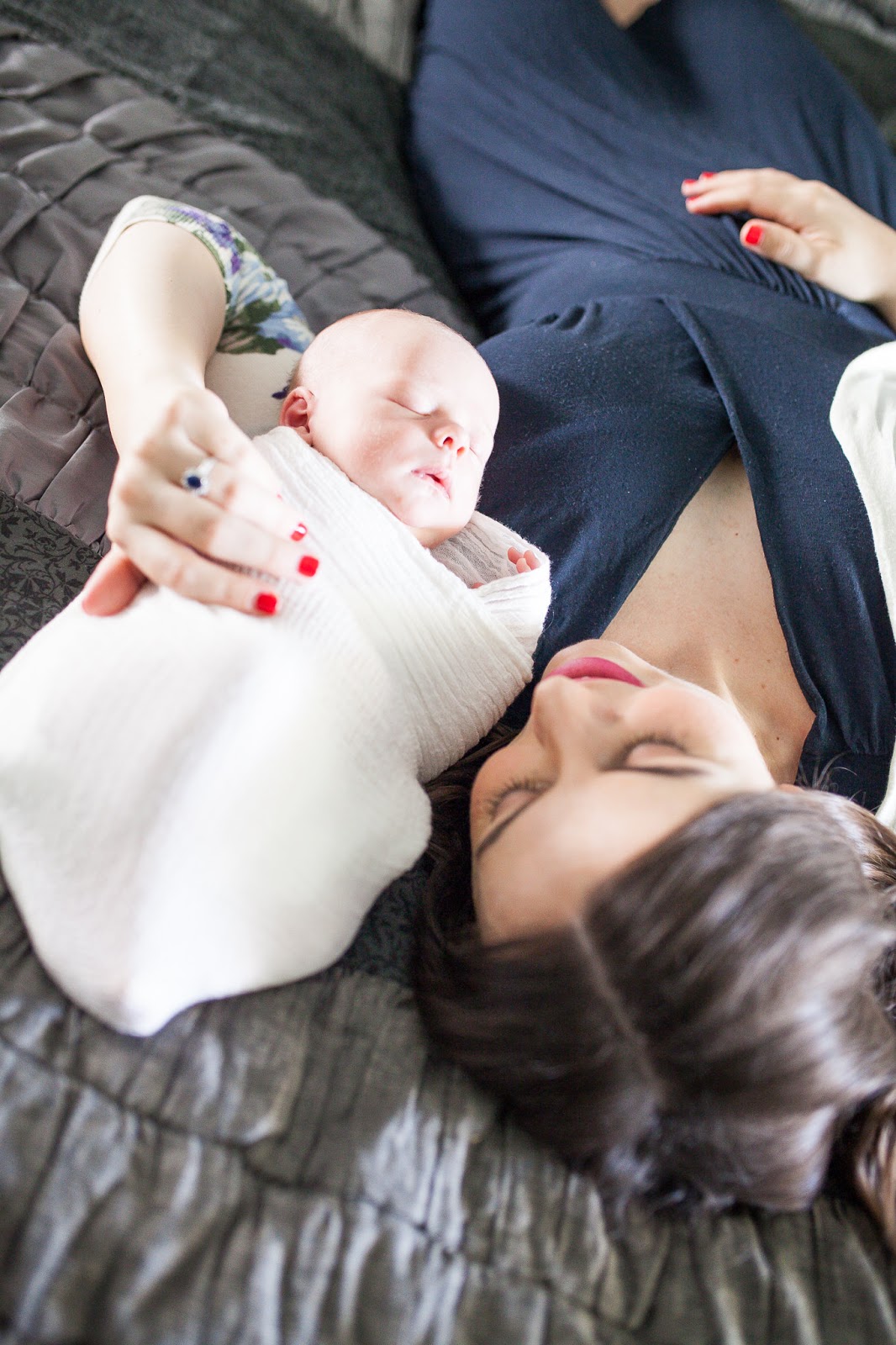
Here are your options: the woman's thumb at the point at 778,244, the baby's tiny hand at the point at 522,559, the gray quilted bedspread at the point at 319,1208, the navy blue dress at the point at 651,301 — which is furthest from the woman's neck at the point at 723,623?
the woman's thumb at the point at 778,244

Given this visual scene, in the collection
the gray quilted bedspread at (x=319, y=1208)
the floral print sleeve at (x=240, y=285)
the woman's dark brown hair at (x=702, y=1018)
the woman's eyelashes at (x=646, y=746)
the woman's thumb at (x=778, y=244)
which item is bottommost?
the gray quilted bedspread at (x=319, y=1208)

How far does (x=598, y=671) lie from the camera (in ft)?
2.95

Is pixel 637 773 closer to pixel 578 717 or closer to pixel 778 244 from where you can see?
pixel 578 717

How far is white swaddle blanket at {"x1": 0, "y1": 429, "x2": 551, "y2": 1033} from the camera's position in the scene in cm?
71

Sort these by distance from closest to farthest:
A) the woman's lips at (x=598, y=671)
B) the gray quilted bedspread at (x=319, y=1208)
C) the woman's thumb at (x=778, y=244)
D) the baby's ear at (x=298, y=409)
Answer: the gray quilted bedspread at (x=319, y=1208) → the woman's lips at (x=598, y=671) → the baby's ear at (x=298, y=409) → the woman's thumb at (x=778, y=244)

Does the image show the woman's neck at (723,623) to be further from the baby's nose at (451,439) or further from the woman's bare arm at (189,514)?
the woman's bare arm at (189,514)

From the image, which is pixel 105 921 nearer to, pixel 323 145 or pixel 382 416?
pixel 382 416

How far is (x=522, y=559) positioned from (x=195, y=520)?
1.19ft

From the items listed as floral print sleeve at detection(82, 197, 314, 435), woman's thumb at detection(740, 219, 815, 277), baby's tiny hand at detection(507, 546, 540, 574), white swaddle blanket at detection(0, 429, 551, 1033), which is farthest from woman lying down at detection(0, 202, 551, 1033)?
woman's thumb at detection(740, 219, 815, 277)

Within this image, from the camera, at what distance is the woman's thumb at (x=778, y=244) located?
1.40 m

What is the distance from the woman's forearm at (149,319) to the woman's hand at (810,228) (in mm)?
799

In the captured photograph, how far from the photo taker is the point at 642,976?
683 mm

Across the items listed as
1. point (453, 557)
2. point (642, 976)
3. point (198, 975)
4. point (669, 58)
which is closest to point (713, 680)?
point (453, 557)

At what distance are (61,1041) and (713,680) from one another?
0.71 m
